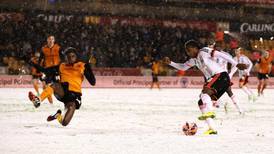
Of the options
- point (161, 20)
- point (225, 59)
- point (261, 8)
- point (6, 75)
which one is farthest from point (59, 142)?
point (261, 8)

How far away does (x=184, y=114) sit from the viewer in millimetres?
15484

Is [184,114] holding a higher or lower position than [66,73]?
lower

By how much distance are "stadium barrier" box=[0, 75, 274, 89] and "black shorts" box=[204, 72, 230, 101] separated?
18967 mm

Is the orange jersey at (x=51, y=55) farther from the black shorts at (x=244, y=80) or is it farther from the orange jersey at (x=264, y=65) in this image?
the orange jersey at (x=264, y=65)

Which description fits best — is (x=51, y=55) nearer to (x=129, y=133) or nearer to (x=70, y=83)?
(x=70, y=83)

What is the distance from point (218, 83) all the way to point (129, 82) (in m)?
21.1

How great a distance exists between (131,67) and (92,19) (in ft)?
12.2

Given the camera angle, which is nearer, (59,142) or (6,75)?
(59,142)

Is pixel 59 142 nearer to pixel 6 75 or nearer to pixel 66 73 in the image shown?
pixel 66 73

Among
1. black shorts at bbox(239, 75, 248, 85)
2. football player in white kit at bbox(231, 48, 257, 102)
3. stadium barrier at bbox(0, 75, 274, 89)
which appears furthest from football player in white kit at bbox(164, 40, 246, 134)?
stadium barrier at bbox(0, 75, 274, 89)

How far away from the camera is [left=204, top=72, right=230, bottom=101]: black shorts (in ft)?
36.7

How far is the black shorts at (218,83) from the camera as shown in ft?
36.7

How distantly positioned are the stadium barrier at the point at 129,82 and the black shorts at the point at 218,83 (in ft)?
62.2

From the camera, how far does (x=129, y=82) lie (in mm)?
32188
